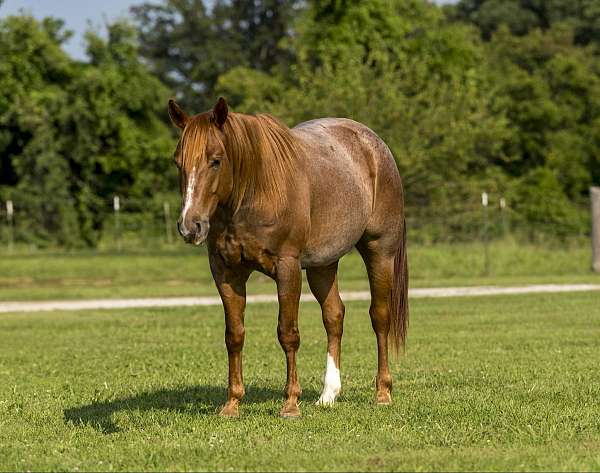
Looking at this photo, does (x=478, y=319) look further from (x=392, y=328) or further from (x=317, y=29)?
(x=317, y=29)

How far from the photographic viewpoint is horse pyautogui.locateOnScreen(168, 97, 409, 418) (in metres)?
7.80

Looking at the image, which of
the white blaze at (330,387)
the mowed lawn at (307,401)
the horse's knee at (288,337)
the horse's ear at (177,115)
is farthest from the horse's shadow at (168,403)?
the horse's ear at (177,115)

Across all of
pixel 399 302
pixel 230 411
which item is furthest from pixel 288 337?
pixel 399 302

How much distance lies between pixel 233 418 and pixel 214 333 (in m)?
8.11

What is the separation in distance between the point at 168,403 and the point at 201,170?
2.48 meters

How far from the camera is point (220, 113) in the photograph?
789 centimetres

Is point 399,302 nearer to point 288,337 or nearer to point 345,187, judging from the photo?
point 345,187

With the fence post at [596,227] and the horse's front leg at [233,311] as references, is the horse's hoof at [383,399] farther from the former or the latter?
the fence post at [596,227]

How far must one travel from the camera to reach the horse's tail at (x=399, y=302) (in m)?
9.82

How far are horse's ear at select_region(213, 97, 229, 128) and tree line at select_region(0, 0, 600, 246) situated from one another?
2604 centimetres

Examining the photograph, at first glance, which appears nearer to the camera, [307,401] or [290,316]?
[290,316]

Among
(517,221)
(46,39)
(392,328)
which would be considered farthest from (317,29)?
(392,328)

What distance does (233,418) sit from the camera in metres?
8.33

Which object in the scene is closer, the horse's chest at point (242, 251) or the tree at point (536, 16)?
the horse's chest at point (242, 251)
